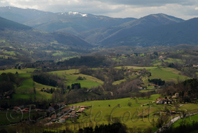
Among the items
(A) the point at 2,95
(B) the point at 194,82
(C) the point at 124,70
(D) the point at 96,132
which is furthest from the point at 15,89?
(C) the point at 124,70

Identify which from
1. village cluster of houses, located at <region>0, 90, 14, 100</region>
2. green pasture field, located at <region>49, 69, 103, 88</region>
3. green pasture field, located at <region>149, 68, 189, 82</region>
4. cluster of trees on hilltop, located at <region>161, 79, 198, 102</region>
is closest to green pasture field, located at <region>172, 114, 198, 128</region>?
cluster of trees on hilltop, located at <region>161, 79, 198, 102</region>

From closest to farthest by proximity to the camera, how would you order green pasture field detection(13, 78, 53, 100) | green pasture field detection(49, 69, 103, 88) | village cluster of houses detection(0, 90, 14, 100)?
village cluster of houses detection(0, 90, 14, 100)
green pasture field detection(13, 78, 53, 100)
green pasture field detection(49, 69, 103, 88)

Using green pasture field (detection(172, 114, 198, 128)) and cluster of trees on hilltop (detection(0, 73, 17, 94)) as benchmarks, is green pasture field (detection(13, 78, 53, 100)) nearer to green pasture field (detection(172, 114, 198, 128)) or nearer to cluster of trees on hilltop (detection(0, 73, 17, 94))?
cluster of trees on hilltop (detection(0, 73, 17, 94))

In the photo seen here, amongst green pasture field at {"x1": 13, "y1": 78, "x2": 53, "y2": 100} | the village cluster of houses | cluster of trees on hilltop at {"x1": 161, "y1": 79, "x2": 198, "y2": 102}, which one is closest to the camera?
cluster of trees on hilltop at {"x1": 161, "y1": 79, "x2": 198, "y2": 102}

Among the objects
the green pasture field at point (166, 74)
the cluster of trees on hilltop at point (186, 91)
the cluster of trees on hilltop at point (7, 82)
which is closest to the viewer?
the cluster of trees on hilltop at point (186, 91)

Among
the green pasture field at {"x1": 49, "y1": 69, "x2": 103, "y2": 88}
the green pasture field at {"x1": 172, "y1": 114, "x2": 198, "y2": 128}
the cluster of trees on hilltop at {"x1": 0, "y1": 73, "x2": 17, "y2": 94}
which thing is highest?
the green pasture field at {"x1": 172, "y1": 114, "x2": 198, "y2": 128}

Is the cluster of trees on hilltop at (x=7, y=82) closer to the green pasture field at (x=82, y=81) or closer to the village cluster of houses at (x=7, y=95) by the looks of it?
the village cluster of houses at (x=7, y=95)

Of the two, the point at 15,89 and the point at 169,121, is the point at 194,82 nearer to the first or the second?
the point at 169,121

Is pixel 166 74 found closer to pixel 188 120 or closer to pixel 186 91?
pixel 186 91

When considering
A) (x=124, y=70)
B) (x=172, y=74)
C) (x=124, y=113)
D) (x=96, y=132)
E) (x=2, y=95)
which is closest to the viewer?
(x=96, y=132)

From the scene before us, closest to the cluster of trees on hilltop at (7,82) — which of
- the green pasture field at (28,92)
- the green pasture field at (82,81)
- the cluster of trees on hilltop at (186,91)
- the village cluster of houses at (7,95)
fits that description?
the village cluster of houses at (7,95)

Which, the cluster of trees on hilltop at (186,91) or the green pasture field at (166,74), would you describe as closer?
the cluster of trees on hilltop at (186,91)
